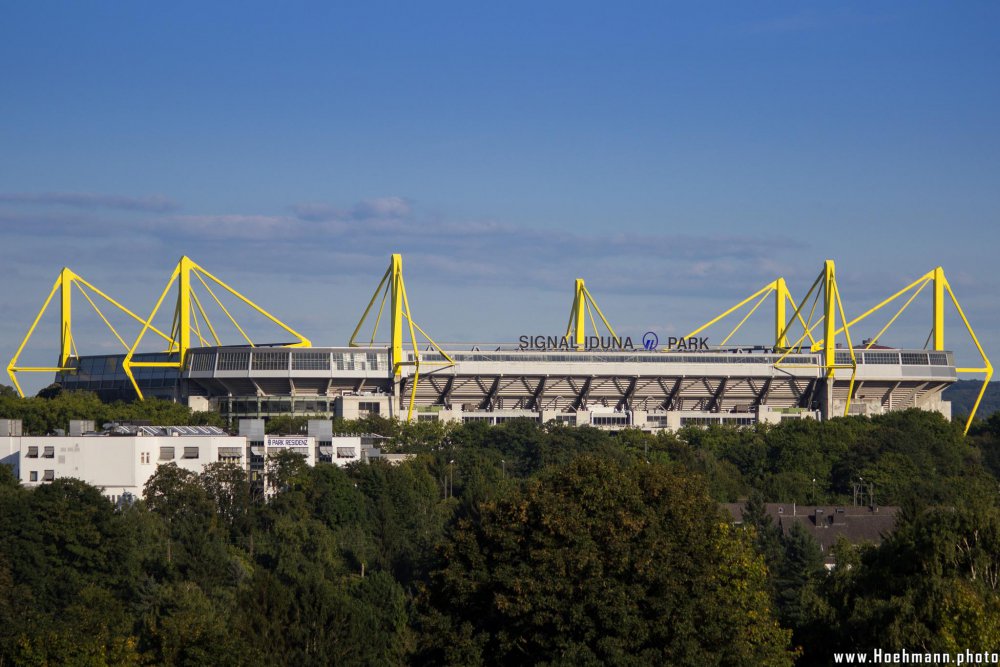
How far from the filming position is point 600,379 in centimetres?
17788

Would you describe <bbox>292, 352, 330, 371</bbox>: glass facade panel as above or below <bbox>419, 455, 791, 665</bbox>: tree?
above

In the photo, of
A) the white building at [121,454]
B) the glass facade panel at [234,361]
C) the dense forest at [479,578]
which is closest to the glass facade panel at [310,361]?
the glass facade panel at [234,361]

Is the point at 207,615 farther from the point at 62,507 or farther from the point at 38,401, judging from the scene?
the point at 38,401

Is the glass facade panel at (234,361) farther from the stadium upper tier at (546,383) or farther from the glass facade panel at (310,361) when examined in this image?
the glass facade panel at (310,361)

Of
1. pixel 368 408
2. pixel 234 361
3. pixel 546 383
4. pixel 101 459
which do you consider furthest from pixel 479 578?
pixel 546 383

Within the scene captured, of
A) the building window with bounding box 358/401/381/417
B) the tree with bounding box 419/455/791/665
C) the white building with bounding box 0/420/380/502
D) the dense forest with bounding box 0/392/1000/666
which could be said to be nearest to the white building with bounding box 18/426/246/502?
the white building with bounding box 0/420/380/502

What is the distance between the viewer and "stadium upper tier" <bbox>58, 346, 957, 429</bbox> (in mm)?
166250

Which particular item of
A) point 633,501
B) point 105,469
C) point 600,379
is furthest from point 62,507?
point 600,379

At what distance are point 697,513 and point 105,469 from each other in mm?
61351

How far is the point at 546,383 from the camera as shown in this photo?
177m

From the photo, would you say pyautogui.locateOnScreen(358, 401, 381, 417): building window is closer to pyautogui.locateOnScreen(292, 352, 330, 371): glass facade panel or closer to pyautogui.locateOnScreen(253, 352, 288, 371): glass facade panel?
pyautogui.locateOnScreen(292, 352, 330, 371): glass facade panel

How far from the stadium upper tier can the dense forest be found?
6245cm

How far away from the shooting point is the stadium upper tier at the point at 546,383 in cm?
16625

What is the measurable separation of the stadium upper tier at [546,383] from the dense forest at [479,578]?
6245 cm
